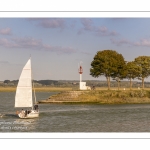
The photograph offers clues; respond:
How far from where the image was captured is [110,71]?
8406 centimetres

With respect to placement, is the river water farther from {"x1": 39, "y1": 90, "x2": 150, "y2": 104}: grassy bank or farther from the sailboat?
{"x1": 39, "y1": 90, "x2": 150, "y2": 104}: grassy bank

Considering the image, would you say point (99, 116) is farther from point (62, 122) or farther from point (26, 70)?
point (26, 70)

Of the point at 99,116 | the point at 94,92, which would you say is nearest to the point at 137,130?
the point at 99,116

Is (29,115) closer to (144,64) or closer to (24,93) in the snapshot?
(24,93)

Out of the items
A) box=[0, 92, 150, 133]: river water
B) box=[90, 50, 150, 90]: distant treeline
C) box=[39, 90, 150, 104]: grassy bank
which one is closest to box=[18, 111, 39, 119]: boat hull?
box=[0, 92, 150, 133]: river water

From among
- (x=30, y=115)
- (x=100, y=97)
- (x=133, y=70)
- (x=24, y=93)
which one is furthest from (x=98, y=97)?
(x=24, y=93)

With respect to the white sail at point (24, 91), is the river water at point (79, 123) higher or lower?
lower

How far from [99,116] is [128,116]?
4.02 m

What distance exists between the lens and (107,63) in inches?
3268

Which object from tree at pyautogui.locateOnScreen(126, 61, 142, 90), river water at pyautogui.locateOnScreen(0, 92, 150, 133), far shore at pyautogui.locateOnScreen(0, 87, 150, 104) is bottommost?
river water at pyautogui.locateOnScreen(0, 92, 150, 133)

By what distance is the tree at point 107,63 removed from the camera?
83.2 m

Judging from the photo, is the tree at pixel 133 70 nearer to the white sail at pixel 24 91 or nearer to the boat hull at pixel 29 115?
the boat hull at pixel 29 115

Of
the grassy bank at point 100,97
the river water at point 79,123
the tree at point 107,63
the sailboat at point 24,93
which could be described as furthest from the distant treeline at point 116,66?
the sailboat at point 24,93

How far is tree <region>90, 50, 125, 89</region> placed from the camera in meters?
83.2
